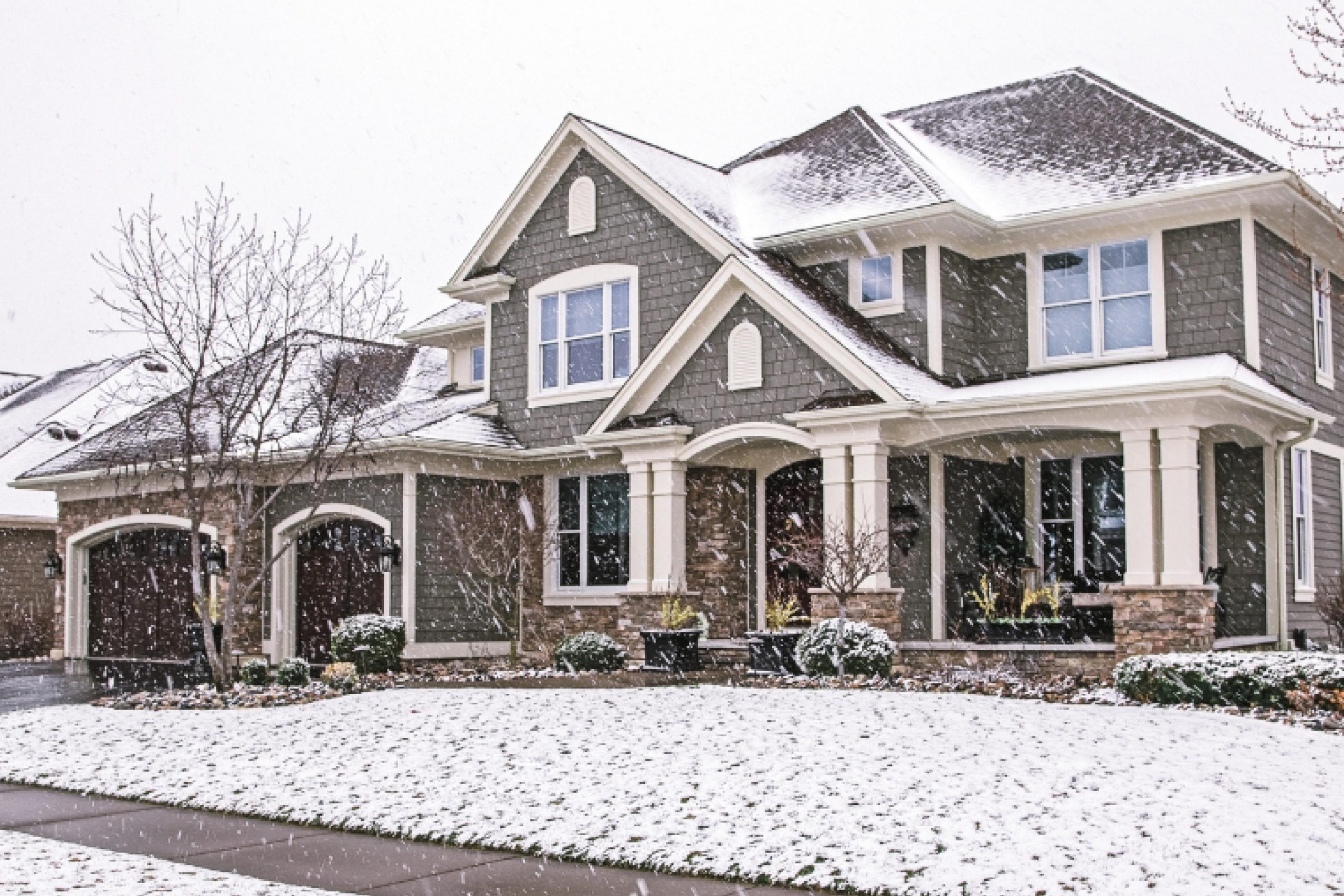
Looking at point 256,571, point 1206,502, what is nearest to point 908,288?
point 1206,502

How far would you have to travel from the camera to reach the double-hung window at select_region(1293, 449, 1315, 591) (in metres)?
18.5

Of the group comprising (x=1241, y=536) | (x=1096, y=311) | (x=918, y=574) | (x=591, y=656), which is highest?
(x=1096, y=311)

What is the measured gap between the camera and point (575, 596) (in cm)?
2127

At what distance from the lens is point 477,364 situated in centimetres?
2539

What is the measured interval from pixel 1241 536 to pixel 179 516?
662 inches

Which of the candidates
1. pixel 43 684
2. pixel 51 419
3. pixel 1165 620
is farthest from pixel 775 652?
pixel 51 419

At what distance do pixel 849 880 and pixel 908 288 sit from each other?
1254 cm

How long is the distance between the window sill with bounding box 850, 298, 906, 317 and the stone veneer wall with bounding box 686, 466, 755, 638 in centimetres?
293

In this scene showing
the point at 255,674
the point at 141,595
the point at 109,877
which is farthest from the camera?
the point at 141,595

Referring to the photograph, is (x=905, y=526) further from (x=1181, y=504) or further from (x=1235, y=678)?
(x=1235, y=678)

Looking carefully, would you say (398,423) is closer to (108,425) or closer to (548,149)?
(548,149)

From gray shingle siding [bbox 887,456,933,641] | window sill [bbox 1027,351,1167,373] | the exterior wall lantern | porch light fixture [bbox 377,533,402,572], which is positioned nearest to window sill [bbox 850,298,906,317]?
window sill [bbox 1027,351,1167,373]

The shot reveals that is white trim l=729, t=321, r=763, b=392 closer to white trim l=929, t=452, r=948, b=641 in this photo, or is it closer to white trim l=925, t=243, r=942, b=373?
white trim l=925, t=243, r=942, b=373

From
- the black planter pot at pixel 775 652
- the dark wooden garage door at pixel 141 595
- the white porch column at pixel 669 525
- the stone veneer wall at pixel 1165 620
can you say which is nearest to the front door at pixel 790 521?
the white porch column at pixel 669 525
